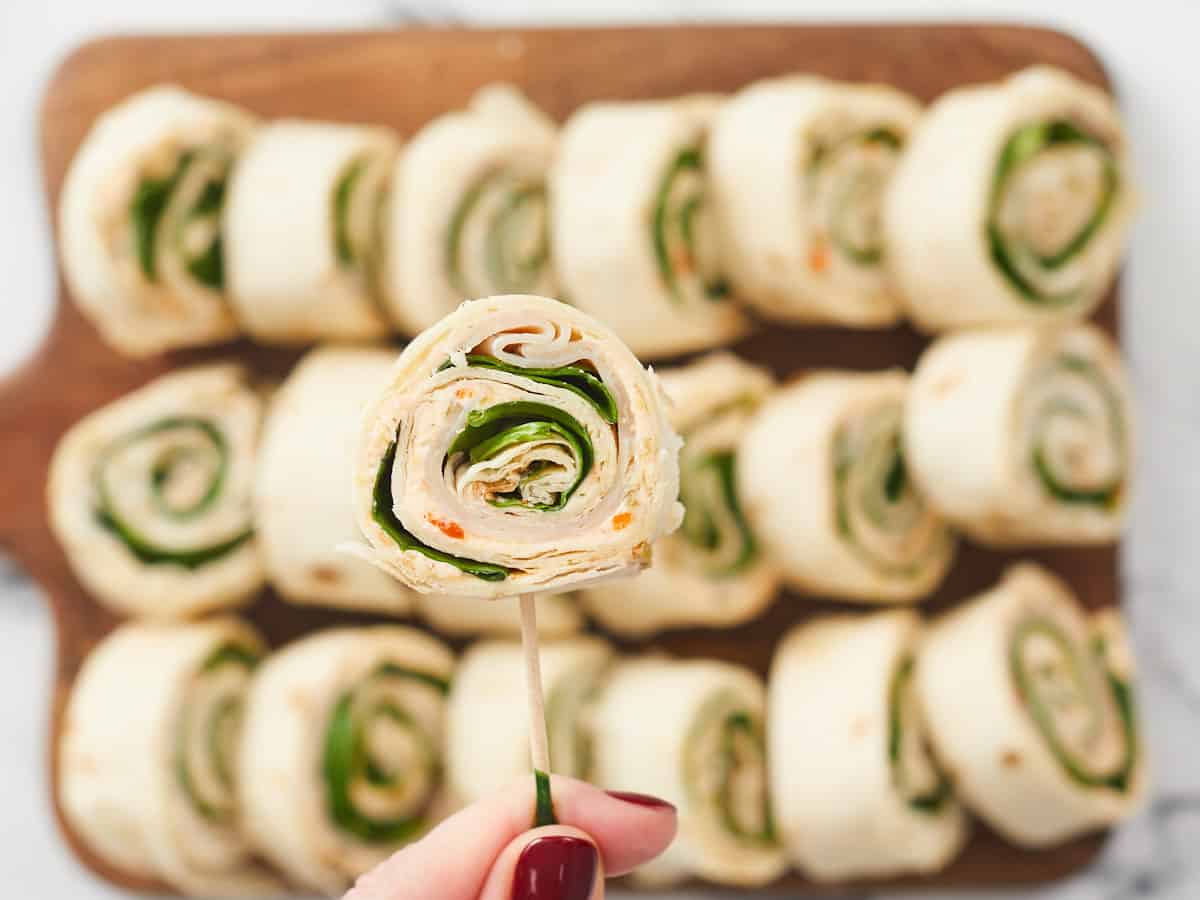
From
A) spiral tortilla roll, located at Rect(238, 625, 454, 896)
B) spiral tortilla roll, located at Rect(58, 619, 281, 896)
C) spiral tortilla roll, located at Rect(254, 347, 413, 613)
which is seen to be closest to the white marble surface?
spiral tortilla roll, located at Rect(254, 347, 413, 613)

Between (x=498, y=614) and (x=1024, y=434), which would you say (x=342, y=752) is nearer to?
(x=498, y=614)

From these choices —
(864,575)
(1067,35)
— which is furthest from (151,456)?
(1067,35)

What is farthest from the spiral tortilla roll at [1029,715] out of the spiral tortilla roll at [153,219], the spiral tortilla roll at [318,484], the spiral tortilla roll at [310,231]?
the spiral tortilla roll at [153,219]

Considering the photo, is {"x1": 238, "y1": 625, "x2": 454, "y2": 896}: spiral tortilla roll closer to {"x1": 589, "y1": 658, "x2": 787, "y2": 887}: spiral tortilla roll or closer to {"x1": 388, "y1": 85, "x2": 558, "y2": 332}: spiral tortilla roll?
{"x1": 589, "y1": 658, "x2": 787, "y2": 887}: spiral tortilla roll

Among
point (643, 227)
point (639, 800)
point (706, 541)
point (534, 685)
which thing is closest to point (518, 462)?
point (534, 685)

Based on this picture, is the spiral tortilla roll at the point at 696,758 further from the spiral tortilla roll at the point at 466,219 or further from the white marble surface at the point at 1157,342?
the spiral tortilla roll at the point at 466,219

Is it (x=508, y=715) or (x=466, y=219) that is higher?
(x=466, y=219)
